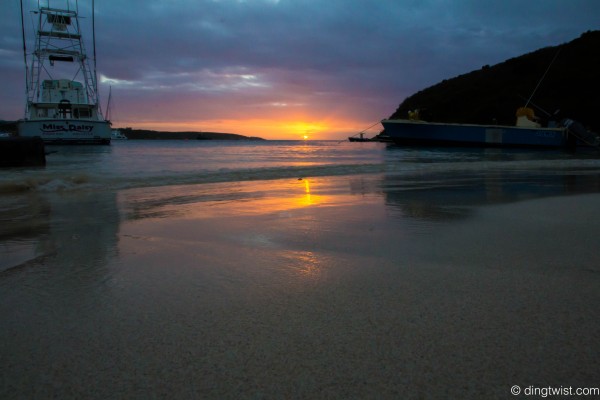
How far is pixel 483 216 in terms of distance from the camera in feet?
14.4

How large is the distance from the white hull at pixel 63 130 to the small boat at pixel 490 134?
27.6 m

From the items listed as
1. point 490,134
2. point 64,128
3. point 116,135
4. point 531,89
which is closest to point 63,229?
point 490,134

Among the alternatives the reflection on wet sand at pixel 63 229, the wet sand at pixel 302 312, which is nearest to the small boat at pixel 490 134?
the reflection on wet sand at pixel 63 229

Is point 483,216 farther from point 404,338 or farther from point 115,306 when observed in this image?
point 115,306

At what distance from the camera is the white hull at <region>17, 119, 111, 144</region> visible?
3734 cm

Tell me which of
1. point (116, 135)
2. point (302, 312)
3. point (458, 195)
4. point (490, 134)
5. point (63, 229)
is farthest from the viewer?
point (116, 135)

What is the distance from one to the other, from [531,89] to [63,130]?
204 ft

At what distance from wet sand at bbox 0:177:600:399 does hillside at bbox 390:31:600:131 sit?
58.2 m

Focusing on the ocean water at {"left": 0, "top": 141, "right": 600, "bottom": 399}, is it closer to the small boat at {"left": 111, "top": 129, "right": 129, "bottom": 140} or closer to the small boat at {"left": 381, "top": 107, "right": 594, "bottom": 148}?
the small boat at {"left": 381, "top": 107, "right": 594, "bottom": 148}

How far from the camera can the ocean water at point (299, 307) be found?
1370mm

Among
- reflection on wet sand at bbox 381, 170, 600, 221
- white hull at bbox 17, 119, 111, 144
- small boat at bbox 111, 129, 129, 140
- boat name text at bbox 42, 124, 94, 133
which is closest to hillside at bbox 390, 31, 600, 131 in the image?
white hull at bbox 17, 119, 111, 144

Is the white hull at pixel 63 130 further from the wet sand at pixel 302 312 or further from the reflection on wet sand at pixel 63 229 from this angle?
the wet sand at pixel 302 312

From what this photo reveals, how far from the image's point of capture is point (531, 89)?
62.5 meters

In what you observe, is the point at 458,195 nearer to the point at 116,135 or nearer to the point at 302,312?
the point at 302,312
